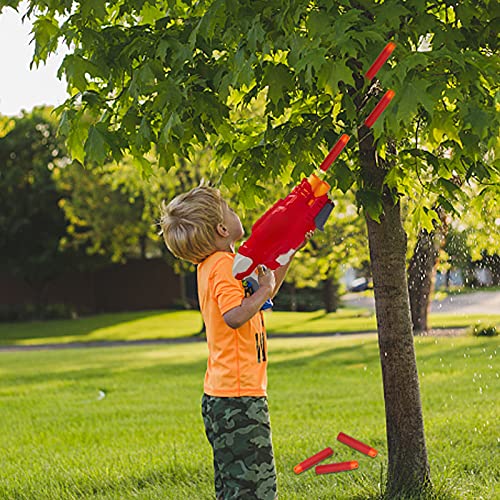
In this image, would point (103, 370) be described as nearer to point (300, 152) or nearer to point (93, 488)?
point (93, 488)

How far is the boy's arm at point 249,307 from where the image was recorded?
335 cm

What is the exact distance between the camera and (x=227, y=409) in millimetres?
3451

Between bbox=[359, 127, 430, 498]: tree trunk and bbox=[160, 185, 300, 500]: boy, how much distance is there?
940mm

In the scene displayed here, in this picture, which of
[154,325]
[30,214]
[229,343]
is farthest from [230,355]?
[30,214]

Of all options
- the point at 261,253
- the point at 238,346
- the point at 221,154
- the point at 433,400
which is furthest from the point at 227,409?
the point at 433,400

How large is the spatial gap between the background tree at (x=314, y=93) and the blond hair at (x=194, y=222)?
27 cm

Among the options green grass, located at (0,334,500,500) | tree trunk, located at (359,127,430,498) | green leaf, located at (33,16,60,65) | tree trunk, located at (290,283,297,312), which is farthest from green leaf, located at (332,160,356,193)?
tree trunk, located at (290,283,297,312)

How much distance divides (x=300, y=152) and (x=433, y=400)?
464 centimetres

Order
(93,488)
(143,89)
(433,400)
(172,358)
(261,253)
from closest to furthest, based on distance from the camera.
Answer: (261,253) < (143,89) < (93,488) < (433,400) < (172,358)

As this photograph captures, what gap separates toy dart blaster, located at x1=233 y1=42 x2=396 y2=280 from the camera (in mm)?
3301

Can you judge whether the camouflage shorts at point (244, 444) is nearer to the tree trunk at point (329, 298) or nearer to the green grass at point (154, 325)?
the green grass at point (154, 325)

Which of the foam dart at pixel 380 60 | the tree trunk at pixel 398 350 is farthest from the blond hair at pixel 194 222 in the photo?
the tree trunk at pixel 398 350

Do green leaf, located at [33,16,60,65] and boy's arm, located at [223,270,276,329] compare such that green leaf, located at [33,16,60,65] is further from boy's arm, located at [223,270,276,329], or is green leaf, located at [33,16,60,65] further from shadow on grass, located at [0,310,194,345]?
shadow on grass, located at [0,310,194,345]

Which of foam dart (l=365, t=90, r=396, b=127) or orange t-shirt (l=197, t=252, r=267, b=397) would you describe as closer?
foam dart (l=365, t=90, r=396, b=127)
